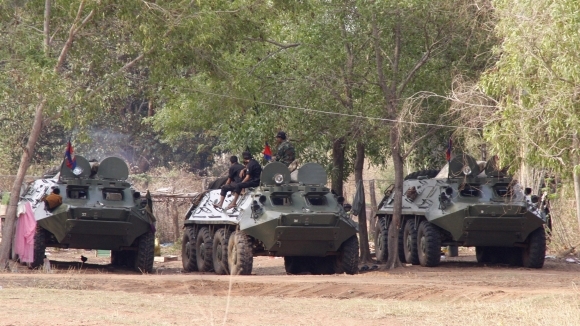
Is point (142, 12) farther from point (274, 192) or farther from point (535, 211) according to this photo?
point (535, 211)

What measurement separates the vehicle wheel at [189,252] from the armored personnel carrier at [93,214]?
1.46 metres

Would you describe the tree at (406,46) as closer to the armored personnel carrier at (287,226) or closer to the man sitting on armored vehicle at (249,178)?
the armored personnel carrier at (287,226)

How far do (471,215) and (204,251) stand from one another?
5442mm

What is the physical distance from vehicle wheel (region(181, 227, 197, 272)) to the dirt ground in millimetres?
3096

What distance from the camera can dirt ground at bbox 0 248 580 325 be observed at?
1102 centimetres

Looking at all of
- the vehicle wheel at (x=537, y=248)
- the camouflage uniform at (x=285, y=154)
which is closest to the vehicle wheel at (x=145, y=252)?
the camouflage uniform at (x=285, y=154)

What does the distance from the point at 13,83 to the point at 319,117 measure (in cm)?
656

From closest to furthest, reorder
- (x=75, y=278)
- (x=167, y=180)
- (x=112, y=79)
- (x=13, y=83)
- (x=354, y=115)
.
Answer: (x=75, y=278), (x=13, y=83), (x=112, y=79), (x=354, y=115), (x=167, y=180)

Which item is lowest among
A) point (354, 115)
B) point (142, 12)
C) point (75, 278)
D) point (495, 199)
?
point (75, 278)

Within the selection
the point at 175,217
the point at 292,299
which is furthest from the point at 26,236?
the point at 175,217

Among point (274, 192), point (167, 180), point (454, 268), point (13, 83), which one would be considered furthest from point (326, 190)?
point (167, 180)

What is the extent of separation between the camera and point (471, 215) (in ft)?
66.3

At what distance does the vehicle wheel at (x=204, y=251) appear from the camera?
20.5 meters

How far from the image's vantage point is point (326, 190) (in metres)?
18.8
